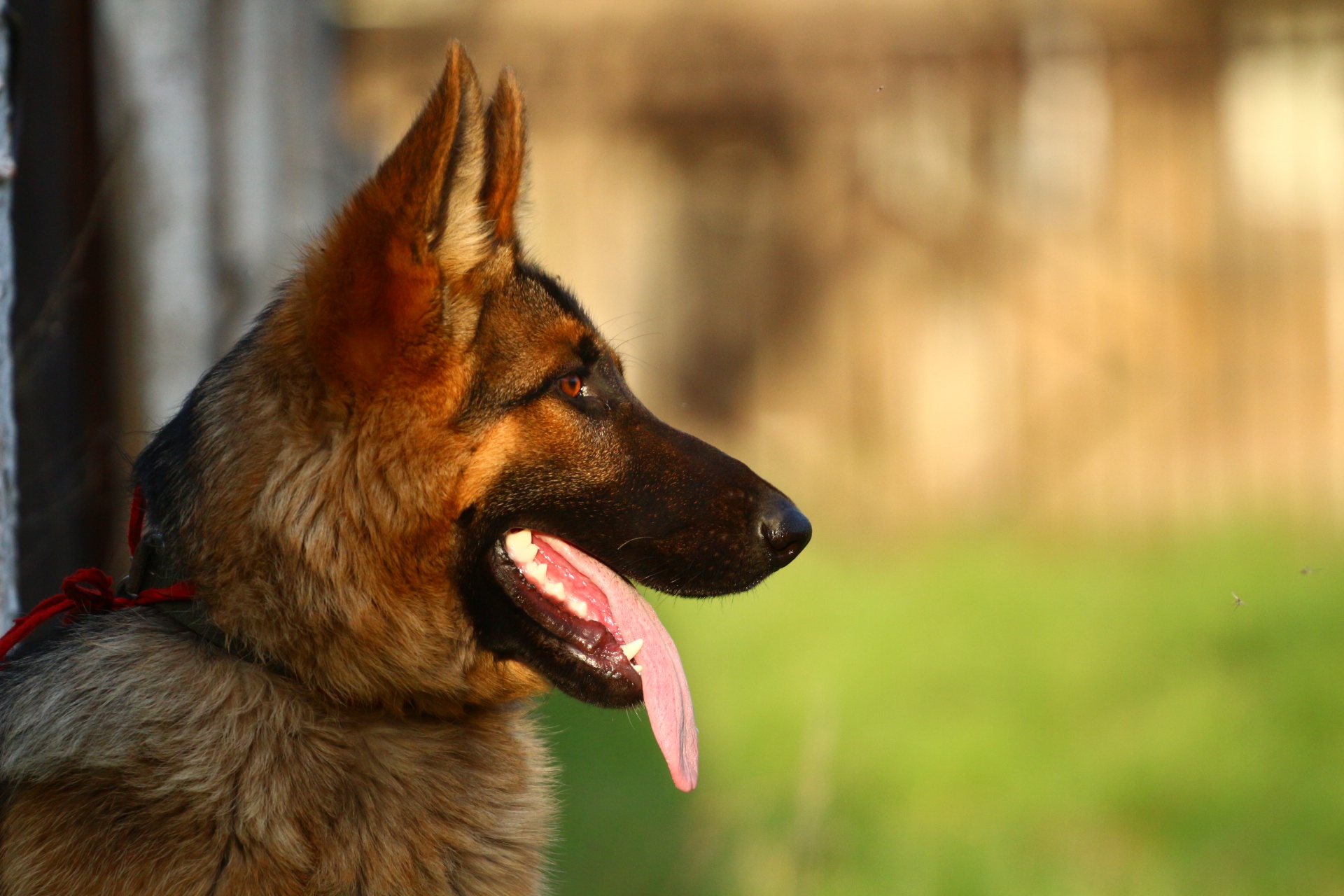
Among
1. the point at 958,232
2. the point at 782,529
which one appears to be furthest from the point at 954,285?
the point at 782,529

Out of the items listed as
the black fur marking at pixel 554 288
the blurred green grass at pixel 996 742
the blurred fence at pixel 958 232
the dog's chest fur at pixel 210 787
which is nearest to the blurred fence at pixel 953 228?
the blurred fence at pixel 958 232

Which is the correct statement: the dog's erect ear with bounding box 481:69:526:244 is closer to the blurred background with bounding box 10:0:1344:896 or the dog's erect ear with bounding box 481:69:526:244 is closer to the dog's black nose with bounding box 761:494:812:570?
the dog's black nose with bounding box 761:494:812:570

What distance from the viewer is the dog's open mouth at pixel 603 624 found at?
2340mm

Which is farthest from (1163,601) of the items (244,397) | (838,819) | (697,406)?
(244,397)

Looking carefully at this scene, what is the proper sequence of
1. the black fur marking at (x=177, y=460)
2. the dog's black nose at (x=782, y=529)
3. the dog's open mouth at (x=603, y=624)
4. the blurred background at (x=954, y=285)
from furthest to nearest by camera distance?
the blurred background at (x=954, y=285), the dog's black nose at (x=782, y=529), the dog's open mouth at (x=603, y=624), the black fur marking at (x=177, y=460)

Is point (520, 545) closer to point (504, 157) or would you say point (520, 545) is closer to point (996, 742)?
point (504, 157)

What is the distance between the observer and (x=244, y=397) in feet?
7.32

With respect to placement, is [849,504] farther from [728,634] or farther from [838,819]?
[838,819]

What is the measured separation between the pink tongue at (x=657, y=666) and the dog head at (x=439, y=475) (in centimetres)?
1

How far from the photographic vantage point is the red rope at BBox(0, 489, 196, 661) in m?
2.25

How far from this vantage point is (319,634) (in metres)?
2.14

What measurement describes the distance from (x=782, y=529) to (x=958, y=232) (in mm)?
7204

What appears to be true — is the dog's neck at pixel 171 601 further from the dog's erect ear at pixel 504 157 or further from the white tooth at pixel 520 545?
the dog's erect ear at pixel 504 157

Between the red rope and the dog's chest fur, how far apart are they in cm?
7
